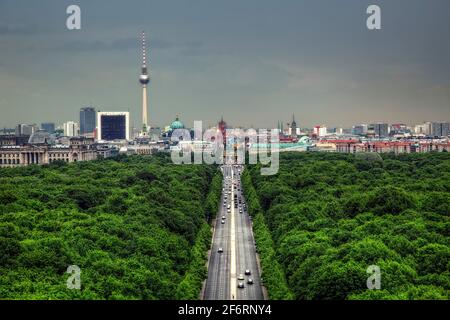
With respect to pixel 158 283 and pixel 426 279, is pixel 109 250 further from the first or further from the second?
pixel 426 279

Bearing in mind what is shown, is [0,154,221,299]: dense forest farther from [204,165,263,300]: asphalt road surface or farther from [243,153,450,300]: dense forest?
[243,153,450,300]: dense forest

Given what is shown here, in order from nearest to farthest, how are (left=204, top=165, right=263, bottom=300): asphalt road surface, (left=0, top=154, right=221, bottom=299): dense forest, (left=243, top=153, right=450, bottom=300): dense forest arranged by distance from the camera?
(left=0, top=154, right=221, bottom=299): dense forest < (left=243, top=153, right=450, bottom=300): dense forest < (left=204, top=165, right=263, bottom=300): asphalt road surface

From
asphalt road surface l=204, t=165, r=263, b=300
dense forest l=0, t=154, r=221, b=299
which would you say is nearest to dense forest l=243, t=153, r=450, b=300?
asphalt road surface l=204, t=165, r=263, b=300

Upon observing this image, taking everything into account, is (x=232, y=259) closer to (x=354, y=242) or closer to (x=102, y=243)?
(x=102, y=243)

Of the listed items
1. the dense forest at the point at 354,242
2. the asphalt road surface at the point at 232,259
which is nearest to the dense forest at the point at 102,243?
the asphalt road surface at the point at 232,259

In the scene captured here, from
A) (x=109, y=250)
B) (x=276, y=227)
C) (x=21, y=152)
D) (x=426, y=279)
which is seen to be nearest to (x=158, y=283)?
(x=109, y=250)

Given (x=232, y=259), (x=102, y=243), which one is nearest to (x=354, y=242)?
(x=102, y=243)
